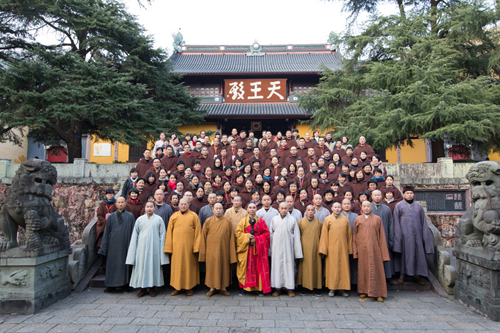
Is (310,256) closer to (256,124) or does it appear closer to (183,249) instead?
(183,249)

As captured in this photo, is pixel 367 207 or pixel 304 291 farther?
pixel 304 291

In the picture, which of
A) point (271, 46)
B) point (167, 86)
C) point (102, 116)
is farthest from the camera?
point (271, 46)

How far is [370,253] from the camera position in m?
4.25

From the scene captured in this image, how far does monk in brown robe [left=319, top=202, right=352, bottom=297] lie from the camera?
14.2 feet

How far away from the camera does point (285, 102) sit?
15.4 meters

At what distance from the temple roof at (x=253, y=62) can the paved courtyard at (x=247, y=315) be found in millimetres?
12968

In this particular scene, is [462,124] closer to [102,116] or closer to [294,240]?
[294,240]

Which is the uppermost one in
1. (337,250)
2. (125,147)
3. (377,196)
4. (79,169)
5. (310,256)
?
(125,147)

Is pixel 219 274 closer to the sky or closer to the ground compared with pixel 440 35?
→ closer to the ground

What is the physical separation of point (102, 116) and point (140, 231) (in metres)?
6.98

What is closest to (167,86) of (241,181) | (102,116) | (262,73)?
(102,116)

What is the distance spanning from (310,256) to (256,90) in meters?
12.5

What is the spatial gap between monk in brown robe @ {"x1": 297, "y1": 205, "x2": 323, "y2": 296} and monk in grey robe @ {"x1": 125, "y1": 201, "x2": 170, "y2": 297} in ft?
6.46

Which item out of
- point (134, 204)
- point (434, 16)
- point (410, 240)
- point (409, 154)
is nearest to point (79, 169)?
point (134, 204)
